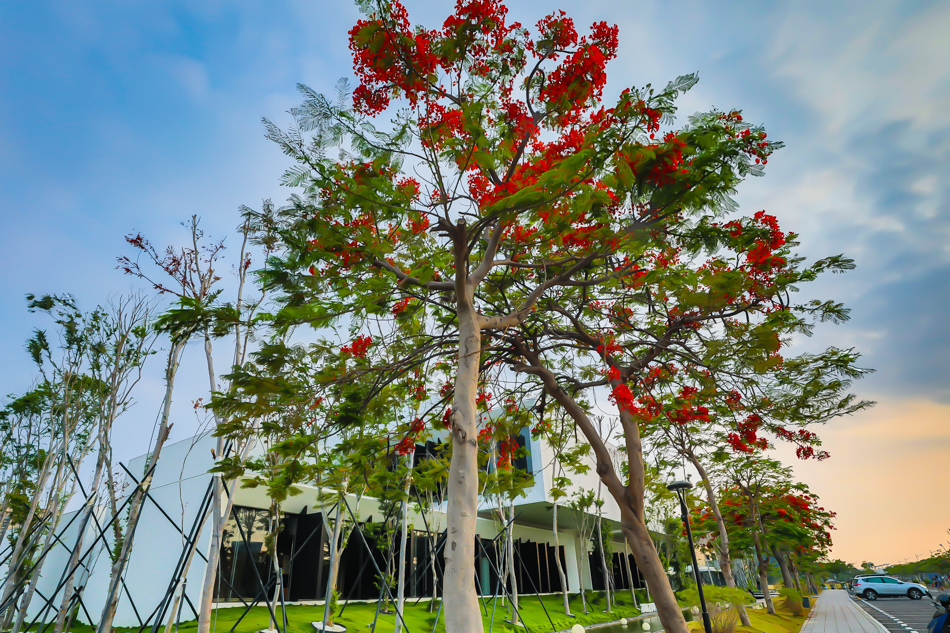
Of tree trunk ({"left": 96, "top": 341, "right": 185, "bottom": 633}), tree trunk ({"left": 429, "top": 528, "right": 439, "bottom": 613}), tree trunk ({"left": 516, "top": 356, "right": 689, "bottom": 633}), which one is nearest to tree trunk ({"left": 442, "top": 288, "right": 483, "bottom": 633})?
tree trunk ({"left": 516, "top": 356, "right": 689, "bottom": 633})

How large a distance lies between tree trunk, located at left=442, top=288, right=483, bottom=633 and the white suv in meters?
39.6

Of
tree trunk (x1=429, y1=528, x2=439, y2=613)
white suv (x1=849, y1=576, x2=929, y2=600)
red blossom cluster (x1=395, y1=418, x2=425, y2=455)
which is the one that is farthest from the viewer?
white suv (x1=849, y1=576, x2=929, y2=600)

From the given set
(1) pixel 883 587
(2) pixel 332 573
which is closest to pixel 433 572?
(2) pixel 332 573

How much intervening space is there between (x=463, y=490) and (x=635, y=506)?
12.1 feet

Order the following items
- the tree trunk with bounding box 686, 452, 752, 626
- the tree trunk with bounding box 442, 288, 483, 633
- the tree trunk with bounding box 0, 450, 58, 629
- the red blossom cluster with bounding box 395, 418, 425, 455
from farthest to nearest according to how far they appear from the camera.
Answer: the tree trunk with bounding box 686, 452, 752, 626
the tree trunk with bounding box 0, 450, 58, 629
the red blossom cluster with bounding box 395, 418, 425, 455
the tree trunk with bounding box 442, 288, 483, 633

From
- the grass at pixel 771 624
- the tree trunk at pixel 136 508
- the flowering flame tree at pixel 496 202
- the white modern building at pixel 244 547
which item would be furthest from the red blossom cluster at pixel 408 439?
the grass at pixel 771 624

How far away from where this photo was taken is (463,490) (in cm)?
464

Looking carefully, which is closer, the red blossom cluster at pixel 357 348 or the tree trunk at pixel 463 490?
the tree trunk at pixel 463 490

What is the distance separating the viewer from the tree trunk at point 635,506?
6.80m

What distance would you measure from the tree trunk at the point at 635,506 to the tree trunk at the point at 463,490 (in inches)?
97.1

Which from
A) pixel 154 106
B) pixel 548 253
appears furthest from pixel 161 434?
pixel 548 253

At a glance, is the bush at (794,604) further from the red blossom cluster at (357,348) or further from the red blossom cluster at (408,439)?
the red blossom cluster at (357,348)

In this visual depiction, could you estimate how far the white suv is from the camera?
30.9 meters

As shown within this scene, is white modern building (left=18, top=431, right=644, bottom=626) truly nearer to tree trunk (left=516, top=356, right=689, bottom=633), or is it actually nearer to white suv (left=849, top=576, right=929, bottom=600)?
tree trunk (left=516, top=356, right=689, bottom=633)
